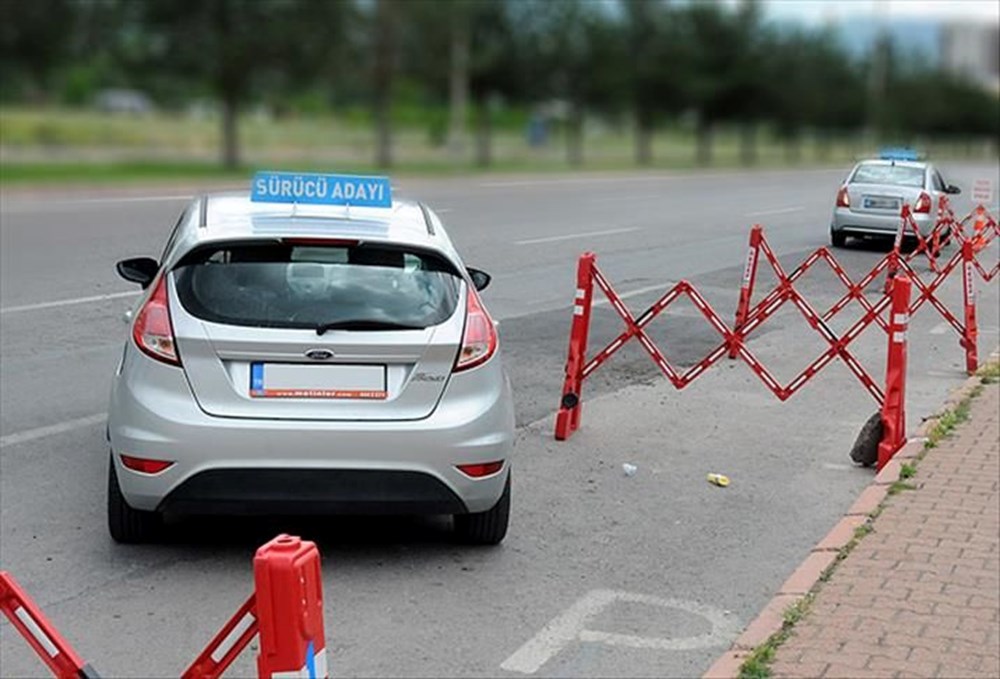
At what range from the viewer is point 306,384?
583 centimetres

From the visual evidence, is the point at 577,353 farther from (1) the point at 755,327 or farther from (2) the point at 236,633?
(2) the point at 236,633

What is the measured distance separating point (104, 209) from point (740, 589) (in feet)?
31.6

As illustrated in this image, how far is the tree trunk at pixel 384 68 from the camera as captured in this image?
43281mm

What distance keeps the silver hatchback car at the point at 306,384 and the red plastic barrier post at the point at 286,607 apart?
9.92ft

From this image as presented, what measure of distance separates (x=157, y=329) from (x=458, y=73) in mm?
45210

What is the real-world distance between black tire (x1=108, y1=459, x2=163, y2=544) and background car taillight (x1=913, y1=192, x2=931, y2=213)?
5.77 m

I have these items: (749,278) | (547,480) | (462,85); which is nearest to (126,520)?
(547,480)

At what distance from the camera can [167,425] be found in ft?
18.9

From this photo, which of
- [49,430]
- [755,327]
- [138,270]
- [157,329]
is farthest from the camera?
[755,327]

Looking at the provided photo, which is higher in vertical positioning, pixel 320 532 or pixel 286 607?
pixel 286 607

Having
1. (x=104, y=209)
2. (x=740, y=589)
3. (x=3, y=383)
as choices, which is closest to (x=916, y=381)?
(x=740, y=589)

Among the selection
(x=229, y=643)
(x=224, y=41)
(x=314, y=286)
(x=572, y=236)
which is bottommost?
(x=572, y=236)

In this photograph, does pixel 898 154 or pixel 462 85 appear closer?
pixel 898 154

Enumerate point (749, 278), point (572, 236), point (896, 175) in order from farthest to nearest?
point (572, 236)
point (749, 278)
point (896, 175)
